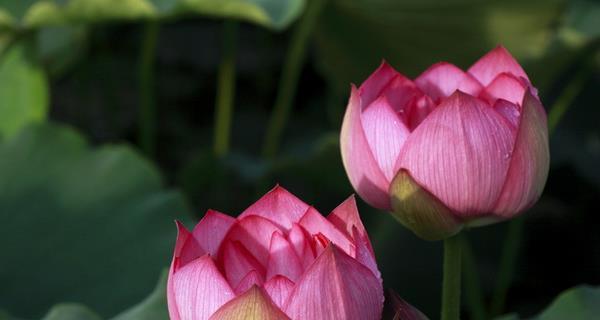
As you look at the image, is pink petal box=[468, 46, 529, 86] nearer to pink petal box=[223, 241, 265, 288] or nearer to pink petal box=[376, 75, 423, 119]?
pink petal box=[376, 75, 423, 119]

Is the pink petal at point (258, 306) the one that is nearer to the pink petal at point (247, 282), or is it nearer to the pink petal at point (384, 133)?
the pink petal at point (247, 282)

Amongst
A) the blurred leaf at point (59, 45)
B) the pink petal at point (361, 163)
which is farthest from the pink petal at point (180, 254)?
the blurred leaf at point (59, 45)

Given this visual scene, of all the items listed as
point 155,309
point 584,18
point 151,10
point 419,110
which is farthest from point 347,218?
point 584,18

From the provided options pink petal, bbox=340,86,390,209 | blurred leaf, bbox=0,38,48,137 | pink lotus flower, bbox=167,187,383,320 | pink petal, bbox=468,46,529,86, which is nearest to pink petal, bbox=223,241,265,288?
pink lotus flower, bbox=167,187,383,320

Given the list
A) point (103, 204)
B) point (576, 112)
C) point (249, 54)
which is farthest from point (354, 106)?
point (249, 54)

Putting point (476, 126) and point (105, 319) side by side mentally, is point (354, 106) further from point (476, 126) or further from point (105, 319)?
point (105, 319)
